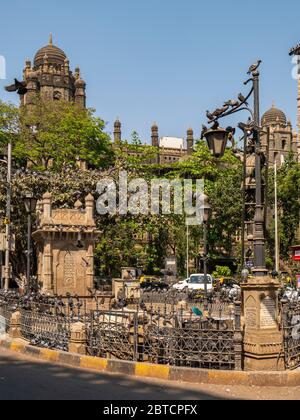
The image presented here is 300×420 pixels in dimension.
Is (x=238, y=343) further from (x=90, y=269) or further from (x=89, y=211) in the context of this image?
(x=89, y=211)

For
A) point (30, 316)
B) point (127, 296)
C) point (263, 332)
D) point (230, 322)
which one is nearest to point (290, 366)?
point (263, 332)

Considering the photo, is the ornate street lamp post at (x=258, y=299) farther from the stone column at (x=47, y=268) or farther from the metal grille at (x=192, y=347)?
the stone column at (x=47, y=268)

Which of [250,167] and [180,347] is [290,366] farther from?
[250,167]

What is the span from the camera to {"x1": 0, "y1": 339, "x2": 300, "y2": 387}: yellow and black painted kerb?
938 cm

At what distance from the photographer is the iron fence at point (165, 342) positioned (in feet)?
33.2

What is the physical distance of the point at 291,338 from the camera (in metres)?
10.3

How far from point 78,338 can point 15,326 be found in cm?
378

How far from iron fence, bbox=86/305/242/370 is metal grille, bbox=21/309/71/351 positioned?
33.6 inches

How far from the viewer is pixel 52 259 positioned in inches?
1094

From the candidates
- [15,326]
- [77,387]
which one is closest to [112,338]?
[77,387]

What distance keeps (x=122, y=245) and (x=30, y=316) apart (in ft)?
88.1

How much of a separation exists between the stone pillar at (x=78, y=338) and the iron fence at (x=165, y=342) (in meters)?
0.14

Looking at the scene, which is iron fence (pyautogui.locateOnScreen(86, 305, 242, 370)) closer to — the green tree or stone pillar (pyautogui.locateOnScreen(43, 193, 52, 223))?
stone pillar (pyautogui.locateOnScreen(43, 193, 52, 223))

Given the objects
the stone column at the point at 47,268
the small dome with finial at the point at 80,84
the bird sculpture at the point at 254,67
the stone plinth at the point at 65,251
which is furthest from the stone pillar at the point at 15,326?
the small dome with finial at the point at 80,84
